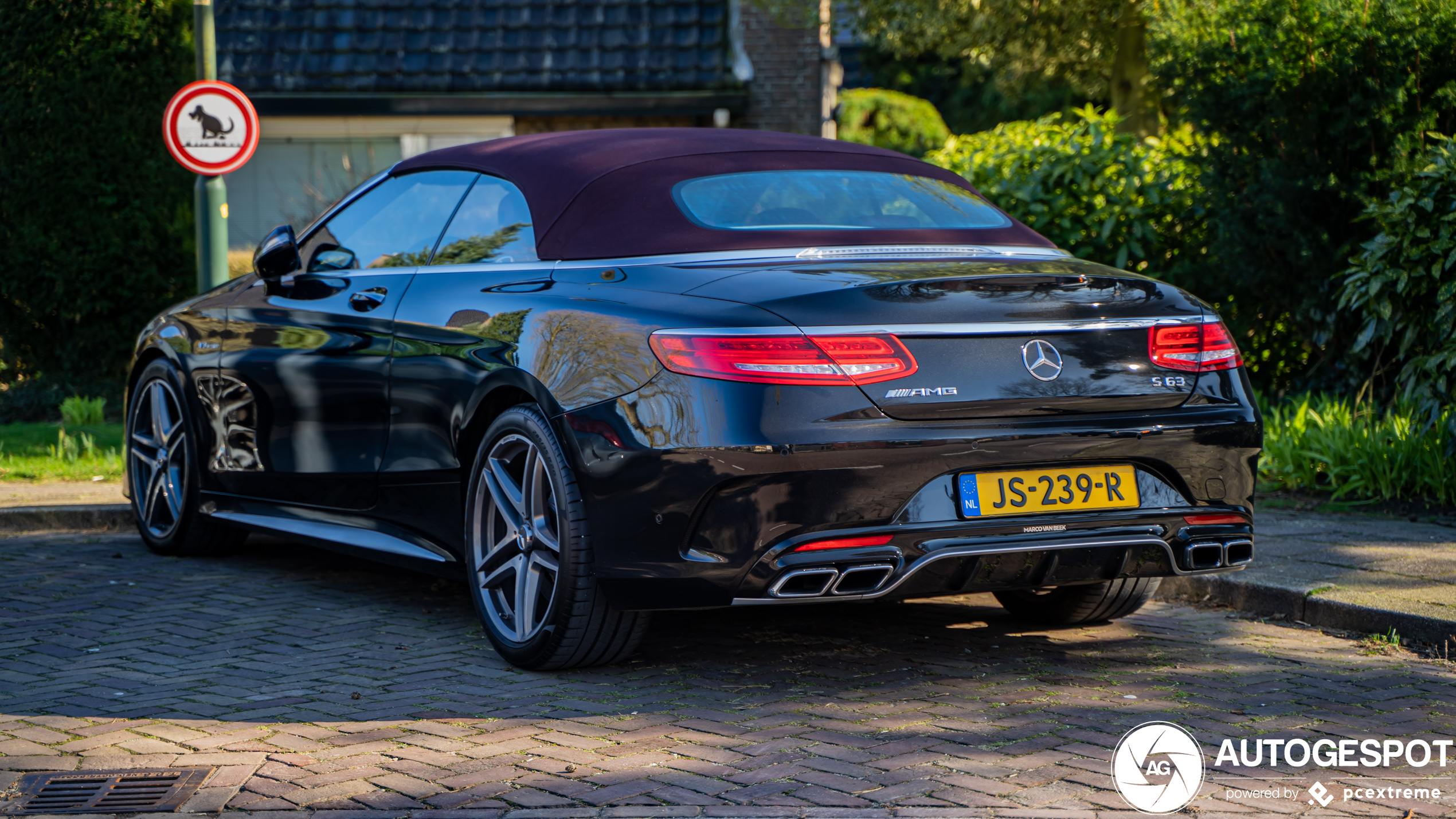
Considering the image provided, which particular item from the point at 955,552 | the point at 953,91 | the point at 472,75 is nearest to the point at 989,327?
the point at 955,552

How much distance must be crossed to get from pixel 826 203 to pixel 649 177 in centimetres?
57

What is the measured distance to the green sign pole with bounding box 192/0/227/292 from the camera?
29.8 ft

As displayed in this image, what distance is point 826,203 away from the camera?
4.86 metres

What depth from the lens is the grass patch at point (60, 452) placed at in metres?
8.62

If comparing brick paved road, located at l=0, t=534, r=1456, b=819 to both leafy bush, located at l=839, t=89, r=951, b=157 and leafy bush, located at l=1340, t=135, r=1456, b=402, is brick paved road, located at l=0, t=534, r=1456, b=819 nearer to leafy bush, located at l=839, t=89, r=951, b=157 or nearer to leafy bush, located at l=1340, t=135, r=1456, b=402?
leafy bush, located at l=1340, t=135, r=1456, b=402

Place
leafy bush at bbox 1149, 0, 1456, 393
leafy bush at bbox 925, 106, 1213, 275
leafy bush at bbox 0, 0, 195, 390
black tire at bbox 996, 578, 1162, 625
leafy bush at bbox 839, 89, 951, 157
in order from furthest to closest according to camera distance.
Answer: leafy bush at bbox 839, 89, 951, 157 → leafy bush at bbox 0, 0, 195, 390 → leafy bush at bbox 925, 106, 1213, 275 → leafy bush at bbox 1149, 0, 1456, 393 → black tire at bbox 996, 578, 1162, 625

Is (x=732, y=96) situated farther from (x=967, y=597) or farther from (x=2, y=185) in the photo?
(x=967, y=597)

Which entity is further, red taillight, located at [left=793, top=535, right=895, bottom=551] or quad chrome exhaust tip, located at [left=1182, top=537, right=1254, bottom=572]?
quad chrome exhaust tip, located at [left=1182, top=537, right=1254, bottom=572]

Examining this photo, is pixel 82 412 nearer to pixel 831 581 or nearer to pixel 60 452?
pixel 60 452

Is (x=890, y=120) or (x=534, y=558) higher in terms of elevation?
(x=890, y=120)

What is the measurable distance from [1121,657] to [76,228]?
31.8 feet

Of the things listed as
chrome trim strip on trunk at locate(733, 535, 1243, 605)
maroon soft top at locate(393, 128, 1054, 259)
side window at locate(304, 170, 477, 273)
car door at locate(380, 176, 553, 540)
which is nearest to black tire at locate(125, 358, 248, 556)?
side window at locate(304, 170, 477, 273)

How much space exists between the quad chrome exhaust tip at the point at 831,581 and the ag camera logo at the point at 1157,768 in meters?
0.71

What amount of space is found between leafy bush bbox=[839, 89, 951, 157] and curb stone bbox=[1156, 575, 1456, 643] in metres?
18.7
